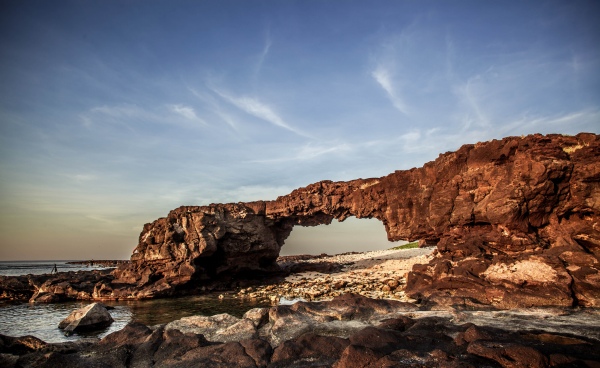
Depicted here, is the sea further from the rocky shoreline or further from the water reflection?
the rocky shoreline

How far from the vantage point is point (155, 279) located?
96.9 feet

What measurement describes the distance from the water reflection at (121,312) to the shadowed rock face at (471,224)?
3.60 meters

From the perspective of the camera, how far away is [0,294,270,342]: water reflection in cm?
1644

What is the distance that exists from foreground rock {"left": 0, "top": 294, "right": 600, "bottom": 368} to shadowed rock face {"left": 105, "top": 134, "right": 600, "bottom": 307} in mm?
4942

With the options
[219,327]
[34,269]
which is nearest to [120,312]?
[219,327]

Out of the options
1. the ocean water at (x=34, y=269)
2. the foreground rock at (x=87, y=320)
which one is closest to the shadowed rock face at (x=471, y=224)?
the foreground rock at (x=87, y=320)

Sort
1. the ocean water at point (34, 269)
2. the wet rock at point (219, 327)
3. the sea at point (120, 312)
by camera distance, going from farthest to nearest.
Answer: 1. the ocean water at point (34, 269)
2. the sea at point (120, 312)
3. the wet rock at point (219, 327)

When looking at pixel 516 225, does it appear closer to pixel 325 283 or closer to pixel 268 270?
pixel 325 283

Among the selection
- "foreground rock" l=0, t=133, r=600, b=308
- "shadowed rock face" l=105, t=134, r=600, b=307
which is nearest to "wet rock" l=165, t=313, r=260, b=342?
"foreground rock" l=0, t=133, r=600, b=308

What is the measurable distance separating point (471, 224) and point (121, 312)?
22272mm

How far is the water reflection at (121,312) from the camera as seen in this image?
16.4 metres

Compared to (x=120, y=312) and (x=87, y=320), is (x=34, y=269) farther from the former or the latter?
(x=87, y=320)

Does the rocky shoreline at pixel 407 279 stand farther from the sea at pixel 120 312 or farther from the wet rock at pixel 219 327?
the sea at pixel 120 312

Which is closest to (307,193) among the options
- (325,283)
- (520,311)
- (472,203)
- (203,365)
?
(325,283)
